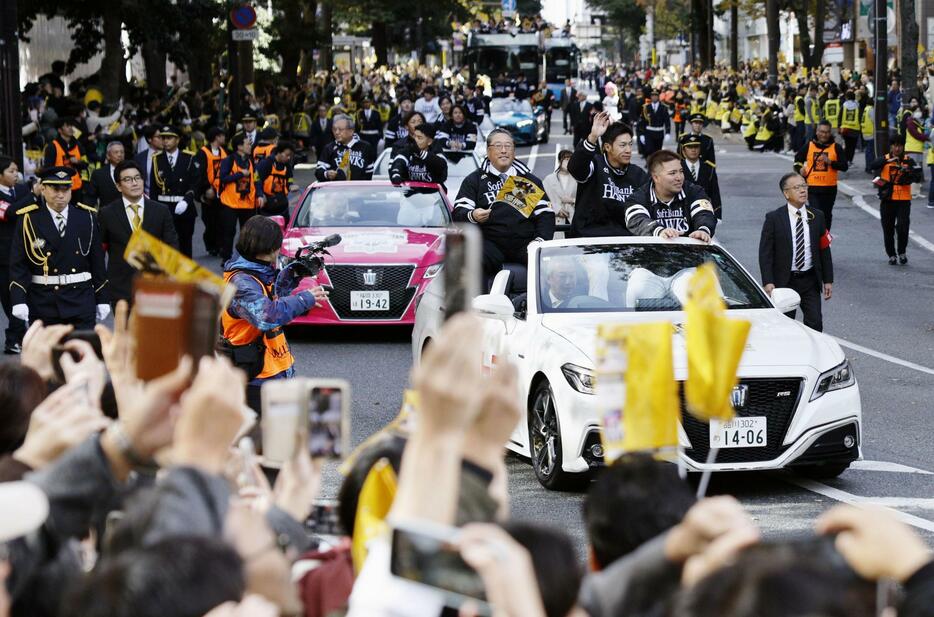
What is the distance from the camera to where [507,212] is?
12.1 meters

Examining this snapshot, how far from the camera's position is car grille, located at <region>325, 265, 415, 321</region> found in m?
14.5

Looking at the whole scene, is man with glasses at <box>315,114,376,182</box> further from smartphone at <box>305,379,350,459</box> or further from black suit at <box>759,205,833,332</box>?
smartphone at <box>305,379,350,459</box>

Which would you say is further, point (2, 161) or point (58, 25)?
point (58, 25)

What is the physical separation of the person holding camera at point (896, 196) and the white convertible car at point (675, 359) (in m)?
9.87

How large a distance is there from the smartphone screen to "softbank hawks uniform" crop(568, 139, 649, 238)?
946cm

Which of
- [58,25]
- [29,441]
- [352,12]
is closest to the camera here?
[29,441]

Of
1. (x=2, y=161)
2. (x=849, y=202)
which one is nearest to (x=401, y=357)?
(x=2, y=161)

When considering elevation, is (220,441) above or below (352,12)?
below

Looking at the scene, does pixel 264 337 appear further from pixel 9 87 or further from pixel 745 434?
pixel 9 87

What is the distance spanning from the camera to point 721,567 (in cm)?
255

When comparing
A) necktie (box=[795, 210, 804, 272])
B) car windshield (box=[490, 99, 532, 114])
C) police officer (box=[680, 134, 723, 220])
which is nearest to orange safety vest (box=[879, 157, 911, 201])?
police officer (box=[680, 134, 723, 220])

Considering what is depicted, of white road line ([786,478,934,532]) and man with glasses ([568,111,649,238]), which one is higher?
man with glasses ([568,111,649,238])

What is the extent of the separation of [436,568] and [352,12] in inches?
2569

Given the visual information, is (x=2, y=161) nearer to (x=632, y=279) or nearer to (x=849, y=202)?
(x=632, y=279)
